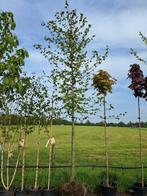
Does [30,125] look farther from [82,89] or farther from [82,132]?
[82,132]

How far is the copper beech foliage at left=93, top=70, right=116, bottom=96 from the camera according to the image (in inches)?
387

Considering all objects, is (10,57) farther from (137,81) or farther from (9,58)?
(137,81)

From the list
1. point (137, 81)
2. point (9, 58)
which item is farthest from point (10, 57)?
point (137, 81)

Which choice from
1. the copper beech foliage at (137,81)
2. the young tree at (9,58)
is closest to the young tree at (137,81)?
the copper beech foliage at (137,81)

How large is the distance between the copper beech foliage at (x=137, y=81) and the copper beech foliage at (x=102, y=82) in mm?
548

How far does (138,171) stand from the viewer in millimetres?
10820

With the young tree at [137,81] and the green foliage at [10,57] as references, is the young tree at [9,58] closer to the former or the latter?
the green foliage at [10,57]

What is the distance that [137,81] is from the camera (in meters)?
9.73

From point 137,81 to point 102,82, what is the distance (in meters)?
0.87

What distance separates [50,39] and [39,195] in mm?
3835

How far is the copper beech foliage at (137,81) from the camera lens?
9.73 meters

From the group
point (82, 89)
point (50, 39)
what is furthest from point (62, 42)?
point (82, 89)

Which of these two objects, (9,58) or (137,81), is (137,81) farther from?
(9,58)

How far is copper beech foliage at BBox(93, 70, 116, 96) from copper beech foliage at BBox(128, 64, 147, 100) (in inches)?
21.6
